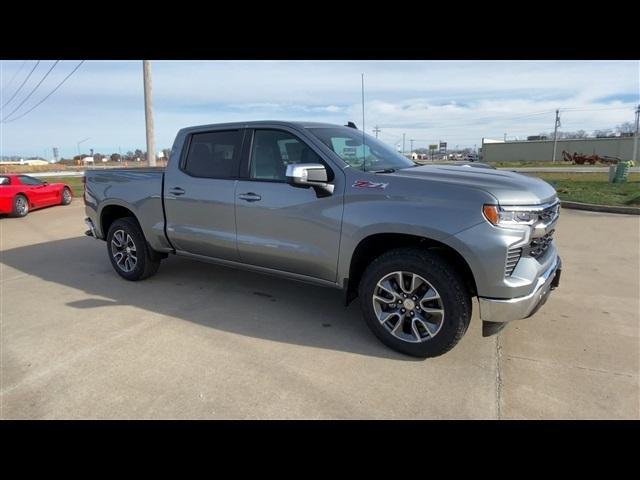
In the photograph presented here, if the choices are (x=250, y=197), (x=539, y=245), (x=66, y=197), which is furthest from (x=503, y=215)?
(x=66, y=197)

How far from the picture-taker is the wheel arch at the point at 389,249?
330 cm

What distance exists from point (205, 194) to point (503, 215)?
116 inches

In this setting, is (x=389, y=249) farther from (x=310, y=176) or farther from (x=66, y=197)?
(x=66, y=197)

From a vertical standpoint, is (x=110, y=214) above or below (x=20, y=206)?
above

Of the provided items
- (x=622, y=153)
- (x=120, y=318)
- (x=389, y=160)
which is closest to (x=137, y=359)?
(x=120, y=318)

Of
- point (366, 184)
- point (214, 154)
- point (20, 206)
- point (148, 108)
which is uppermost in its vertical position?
point (148, 108)

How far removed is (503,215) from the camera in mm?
2984

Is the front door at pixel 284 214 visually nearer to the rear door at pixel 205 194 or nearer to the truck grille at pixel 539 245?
the rear door at pixel 205 194

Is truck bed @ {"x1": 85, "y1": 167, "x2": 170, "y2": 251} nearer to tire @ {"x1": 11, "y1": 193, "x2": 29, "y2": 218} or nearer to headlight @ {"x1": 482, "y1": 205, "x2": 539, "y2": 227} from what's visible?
headlight @ {"x1": 482, "y1": 205, "x2": 539, "y2": 227}

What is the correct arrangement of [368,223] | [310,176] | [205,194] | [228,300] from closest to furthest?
1. [368,223]
2. [310,176]
3. [205,194]
4. [228,300]

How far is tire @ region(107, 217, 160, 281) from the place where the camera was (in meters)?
5.36

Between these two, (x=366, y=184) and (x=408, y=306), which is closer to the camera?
(x=408, y=306)

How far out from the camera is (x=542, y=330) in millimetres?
3863

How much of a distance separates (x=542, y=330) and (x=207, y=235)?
3402 millimetres
